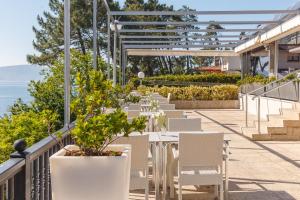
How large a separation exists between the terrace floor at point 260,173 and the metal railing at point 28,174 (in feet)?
5.75

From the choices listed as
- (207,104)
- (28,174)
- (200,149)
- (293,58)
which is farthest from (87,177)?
(293,58)

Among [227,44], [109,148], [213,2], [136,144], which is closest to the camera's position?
[109,148]

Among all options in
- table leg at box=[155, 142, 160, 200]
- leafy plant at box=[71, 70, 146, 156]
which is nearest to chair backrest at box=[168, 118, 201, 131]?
table leg at box=[155, 142, 160, 200]

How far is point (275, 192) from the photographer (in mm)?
5363

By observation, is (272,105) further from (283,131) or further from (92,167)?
(92,167)

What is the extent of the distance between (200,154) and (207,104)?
17091 millimetres

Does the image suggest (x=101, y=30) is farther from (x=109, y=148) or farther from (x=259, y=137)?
(x=109, y=148)

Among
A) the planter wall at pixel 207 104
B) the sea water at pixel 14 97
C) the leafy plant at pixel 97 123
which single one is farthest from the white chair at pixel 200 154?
the planter wall at pixel 207 104

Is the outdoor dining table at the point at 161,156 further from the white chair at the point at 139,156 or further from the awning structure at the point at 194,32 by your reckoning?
the awning structure at the point at 194,32

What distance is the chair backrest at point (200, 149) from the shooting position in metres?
4.48

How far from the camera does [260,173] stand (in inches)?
256

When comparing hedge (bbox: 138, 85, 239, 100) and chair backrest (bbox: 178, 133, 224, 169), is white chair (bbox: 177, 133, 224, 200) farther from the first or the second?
hedge (bbox: 138, 85, 239, 100)

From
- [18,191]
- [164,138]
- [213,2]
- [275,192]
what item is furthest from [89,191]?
[213,2]

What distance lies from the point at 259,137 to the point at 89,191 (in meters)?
7.92
